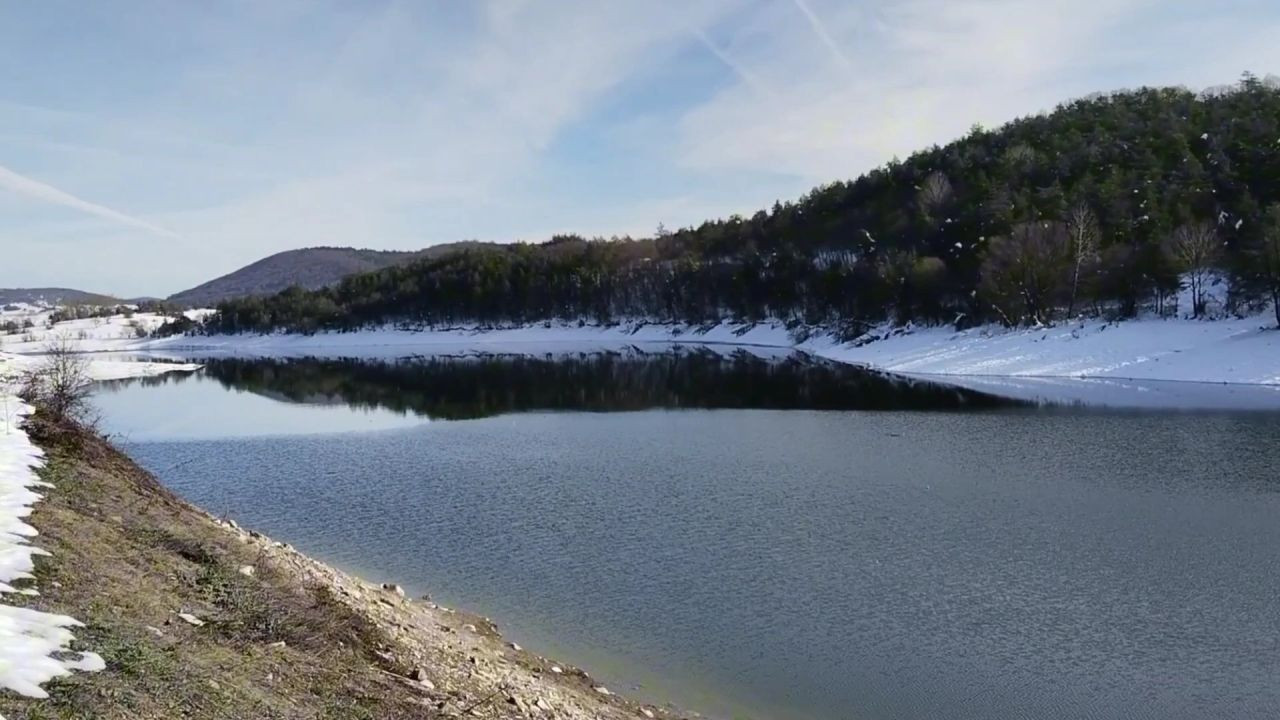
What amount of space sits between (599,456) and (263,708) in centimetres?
1805

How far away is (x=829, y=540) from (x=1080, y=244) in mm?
42283

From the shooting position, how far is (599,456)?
925 inches

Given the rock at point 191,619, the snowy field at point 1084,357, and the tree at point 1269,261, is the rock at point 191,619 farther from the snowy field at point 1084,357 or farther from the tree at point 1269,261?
the tree at point 1269,261

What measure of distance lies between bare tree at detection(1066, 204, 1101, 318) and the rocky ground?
4834 centimetres

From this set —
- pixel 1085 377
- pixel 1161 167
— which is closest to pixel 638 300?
pixel 1161 167

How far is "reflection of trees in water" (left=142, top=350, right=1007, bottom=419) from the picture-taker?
3550 cm

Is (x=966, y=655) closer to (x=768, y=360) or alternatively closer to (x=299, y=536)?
(x=299, y=536)

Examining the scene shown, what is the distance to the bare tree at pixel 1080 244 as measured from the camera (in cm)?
4972

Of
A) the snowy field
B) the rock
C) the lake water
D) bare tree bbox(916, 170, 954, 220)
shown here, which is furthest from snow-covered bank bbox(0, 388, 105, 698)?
bare tree bbox(916, 170, 954, 220)

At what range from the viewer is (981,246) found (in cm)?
6009

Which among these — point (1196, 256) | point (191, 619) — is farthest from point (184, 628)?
point (1196, 256)

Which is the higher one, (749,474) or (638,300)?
(638,300)

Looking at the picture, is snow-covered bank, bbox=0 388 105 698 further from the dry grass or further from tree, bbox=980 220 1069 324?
tree, bbox=980 220 1069 324

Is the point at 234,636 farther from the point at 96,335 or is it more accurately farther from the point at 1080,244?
the point at 96,335
